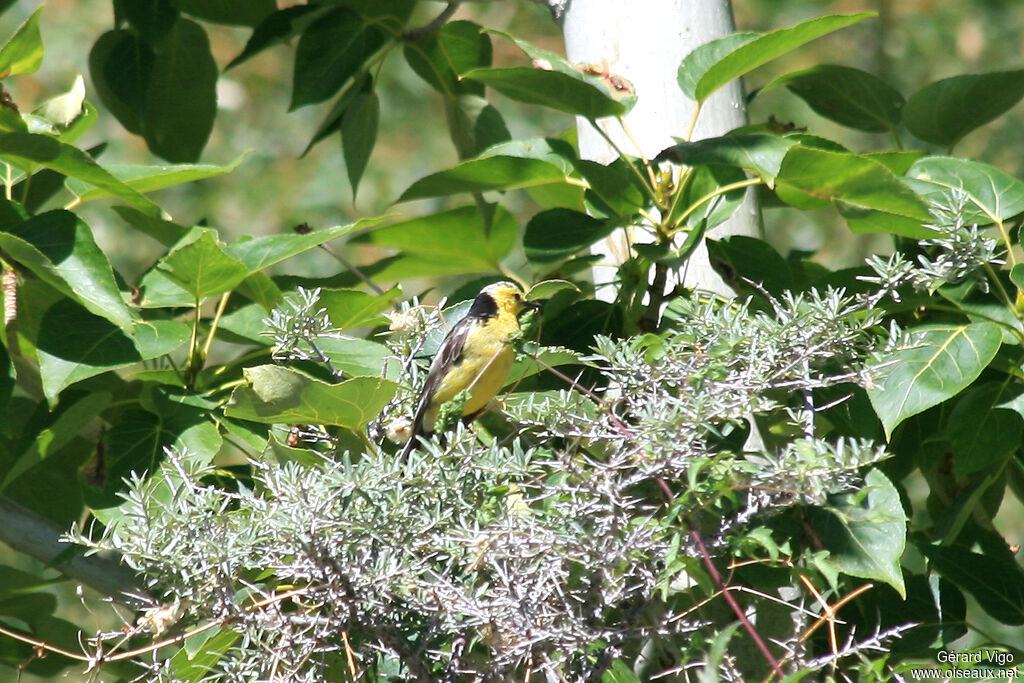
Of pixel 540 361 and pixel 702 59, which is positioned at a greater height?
pixel 702 59

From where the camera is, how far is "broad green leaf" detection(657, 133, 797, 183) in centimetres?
164

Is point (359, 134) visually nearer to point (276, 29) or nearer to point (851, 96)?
point (276, 29)

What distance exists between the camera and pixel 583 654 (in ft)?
4.40

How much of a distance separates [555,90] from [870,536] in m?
0.80

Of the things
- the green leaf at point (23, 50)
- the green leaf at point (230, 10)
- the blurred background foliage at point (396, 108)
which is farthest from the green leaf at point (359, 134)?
the blurred background foliage at point (396, 108)

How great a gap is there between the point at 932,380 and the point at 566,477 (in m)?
0.61

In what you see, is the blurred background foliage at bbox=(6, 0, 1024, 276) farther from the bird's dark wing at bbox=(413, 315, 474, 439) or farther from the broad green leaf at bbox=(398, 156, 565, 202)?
the broad green leaf at bbox=(398, 156, 565, 202)

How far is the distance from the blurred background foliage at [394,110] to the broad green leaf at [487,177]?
14.3 feet

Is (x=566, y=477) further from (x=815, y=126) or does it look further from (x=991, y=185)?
(x=815, y=126)

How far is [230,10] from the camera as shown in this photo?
254 cm

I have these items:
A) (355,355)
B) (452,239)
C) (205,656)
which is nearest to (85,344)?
(355,355)

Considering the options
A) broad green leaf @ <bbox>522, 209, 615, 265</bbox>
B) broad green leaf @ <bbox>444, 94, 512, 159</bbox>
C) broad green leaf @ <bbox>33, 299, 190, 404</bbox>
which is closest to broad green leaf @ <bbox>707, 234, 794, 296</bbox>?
broad green leaf @ <bbox>522, 209, 615, 265</bbox>

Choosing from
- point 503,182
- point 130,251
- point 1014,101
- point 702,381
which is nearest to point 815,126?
point 130,251

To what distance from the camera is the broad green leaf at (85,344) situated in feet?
5.57
